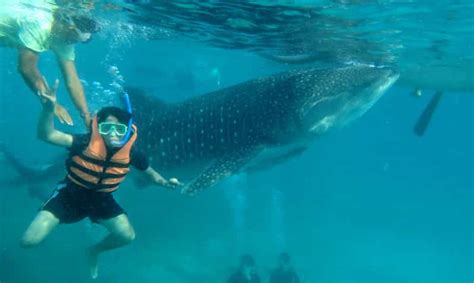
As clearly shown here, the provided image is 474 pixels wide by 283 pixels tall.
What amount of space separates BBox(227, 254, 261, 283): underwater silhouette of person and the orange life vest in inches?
300

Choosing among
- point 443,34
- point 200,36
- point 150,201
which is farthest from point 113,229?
point 150,201

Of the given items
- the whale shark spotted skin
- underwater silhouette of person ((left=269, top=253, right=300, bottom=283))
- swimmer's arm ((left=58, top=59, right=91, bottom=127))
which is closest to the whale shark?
the whale shark spotted skin

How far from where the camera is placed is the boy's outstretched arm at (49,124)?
18.1ft

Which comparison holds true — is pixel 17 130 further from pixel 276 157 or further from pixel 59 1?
pixel 276 157

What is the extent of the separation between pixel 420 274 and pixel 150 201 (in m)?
17.4

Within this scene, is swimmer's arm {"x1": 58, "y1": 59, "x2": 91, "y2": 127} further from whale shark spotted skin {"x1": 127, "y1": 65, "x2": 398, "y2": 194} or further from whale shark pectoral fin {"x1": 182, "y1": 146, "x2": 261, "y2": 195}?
whale shark spotted skin {"x1": 127, "y1": 65, "x2": 398, "y2": 194}

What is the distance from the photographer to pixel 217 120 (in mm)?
9695

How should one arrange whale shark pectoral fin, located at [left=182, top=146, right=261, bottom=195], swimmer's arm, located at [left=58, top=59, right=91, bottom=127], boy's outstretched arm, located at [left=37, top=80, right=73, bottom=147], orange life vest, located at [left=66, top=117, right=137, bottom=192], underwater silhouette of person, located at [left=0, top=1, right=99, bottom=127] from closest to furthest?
boy's outstretched arm, located at [left=37, top=80, right=73, bottom=147]
orange life vest, located at [left=66, top=117, right=137, bottom=192]
underwater silhouette of person, located at [left=0, top=1, right=99, bottom=127]
swimmer's arm, located at [left=58, top=59, right=91, bottom=127]
whale shark pectoral fin, located at [left=182, top=146, right=261, bottom=195]

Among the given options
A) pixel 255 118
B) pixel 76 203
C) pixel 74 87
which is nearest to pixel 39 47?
pixel 74 87

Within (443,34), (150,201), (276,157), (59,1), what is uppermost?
(59,1)

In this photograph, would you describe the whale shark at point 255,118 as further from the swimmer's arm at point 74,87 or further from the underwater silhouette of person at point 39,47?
the swimmer's arm at point 74,87

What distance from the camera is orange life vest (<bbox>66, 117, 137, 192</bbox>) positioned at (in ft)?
18.6

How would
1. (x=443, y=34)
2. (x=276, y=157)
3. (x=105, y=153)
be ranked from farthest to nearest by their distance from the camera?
(x=443, y=34), (x=276, y=157), (x=105, y=153)

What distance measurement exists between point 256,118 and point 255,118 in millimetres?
21
